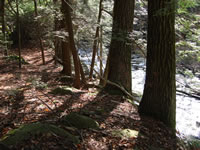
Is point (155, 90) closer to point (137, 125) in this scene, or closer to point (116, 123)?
point (137, 125)

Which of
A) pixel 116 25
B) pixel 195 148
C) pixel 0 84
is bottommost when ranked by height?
pixel 195 148

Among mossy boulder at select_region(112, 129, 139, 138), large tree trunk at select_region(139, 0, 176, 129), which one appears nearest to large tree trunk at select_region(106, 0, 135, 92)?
large tree trunk at select_region(139, 0, 176, 129)

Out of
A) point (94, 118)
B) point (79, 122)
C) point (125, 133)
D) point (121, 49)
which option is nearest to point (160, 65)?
point (125, 133)

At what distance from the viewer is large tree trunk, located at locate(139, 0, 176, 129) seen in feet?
12.3

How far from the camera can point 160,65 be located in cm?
393

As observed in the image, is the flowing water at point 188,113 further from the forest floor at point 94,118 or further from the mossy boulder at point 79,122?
the mossy boulder at point 79,122

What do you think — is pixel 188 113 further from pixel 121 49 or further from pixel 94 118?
pixel 94 118

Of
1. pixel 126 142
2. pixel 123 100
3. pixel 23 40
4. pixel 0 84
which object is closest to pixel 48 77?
pixel 0 84

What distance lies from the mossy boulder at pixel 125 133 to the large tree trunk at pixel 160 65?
95 centimetres

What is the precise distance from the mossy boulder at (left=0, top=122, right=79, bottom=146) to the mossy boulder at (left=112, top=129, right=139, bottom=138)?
825 millimetres

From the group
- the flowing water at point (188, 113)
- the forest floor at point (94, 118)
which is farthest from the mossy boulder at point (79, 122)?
the flowing water at point (188, 113)

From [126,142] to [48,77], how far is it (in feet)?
25.7

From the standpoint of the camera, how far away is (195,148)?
13.3 ft

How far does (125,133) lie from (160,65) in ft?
5.33
